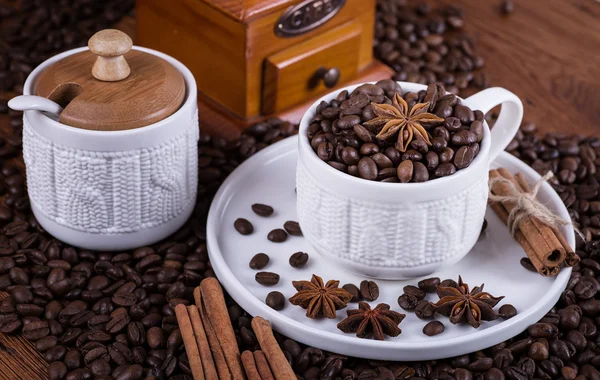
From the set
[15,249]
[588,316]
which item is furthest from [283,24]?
[588,316]

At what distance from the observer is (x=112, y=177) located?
1.65 meters

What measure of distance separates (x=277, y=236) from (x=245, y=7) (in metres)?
0.54

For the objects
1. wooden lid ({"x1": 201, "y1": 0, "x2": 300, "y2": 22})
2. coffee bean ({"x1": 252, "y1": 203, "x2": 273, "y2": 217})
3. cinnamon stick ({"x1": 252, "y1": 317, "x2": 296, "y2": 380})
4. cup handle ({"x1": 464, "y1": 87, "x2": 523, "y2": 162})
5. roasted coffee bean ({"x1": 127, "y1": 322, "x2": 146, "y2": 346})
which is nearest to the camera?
cinnamon stick ({"x1": 252, "y1": 317, "x2": 296, "y2": 380})

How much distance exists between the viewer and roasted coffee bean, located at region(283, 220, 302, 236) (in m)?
1.76

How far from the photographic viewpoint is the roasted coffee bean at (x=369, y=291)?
1.60 meters

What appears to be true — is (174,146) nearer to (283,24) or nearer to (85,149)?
(85,149)

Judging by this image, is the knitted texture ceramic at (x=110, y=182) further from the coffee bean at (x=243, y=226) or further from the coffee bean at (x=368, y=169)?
the coffee bean at (x=368, y=169)

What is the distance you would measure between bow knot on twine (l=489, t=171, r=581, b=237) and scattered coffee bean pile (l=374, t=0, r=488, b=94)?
1.93ft

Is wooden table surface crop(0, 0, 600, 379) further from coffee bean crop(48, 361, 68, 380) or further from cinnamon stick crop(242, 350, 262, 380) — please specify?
cinnamon stick crop(242, 350, 262, 380)

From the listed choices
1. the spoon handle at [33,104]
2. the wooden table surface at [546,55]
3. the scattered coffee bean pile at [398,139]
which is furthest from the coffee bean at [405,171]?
the wooden table surface at [546,55]

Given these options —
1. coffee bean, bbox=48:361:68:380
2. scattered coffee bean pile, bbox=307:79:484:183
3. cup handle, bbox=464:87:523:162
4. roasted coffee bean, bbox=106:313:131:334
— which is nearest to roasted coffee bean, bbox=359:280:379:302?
scattered coffee bean pile, bbox=307:79:484:183

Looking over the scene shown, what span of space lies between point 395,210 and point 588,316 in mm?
448

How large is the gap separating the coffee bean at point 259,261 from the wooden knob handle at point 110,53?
1.40 feet

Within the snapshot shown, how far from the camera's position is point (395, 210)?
59.7 inches
